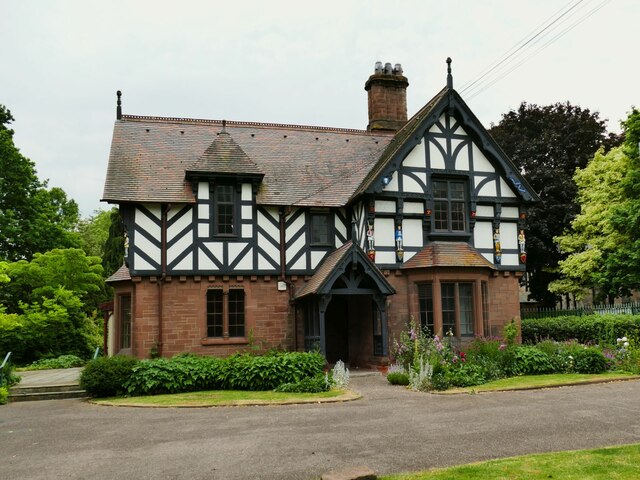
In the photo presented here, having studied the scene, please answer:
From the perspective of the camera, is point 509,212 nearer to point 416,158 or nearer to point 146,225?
point 416,158

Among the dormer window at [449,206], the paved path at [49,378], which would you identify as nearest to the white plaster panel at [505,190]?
the dormer window at [449,206]

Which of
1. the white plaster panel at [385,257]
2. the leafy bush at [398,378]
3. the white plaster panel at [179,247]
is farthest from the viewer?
the white plaster panel at [385,257]

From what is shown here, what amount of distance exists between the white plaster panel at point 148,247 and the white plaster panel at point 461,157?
38.5ft

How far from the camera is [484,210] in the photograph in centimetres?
2330

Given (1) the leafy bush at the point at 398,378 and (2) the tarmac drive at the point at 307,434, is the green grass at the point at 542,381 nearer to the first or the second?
(2) the tarmac drive at the point at 307,434

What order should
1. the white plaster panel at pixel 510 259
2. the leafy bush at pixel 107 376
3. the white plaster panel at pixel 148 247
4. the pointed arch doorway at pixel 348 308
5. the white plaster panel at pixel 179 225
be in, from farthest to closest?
1. the white plaster panel at pixel 510 259
2. the white plaster panel at pixel 179 225
3. the white plaster panel at pixel 148 247
4. the pointed arch doorway at pixel 348 308
5. the leafy bush at pixel 107 376

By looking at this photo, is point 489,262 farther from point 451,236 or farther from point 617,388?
point 617,388

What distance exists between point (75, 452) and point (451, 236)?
16077 millimetres

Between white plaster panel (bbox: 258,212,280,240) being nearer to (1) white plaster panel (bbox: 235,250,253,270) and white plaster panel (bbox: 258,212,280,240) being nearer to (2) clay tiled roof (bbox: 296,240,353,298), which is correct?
(1) white plaster panel (bbox: 235,250,253,270)

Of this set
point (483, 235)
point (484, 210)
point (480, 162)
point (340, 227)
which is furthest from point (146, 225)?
point (480, 162)

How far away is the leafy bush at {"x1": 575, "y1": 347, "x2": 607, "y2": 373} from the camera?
59.2ft

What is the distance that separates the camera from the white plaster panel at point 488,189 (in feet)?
76.2

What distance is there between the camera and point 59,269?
→ 95.0 ft

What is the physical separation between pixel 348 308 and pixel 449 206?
5528 millimetres
